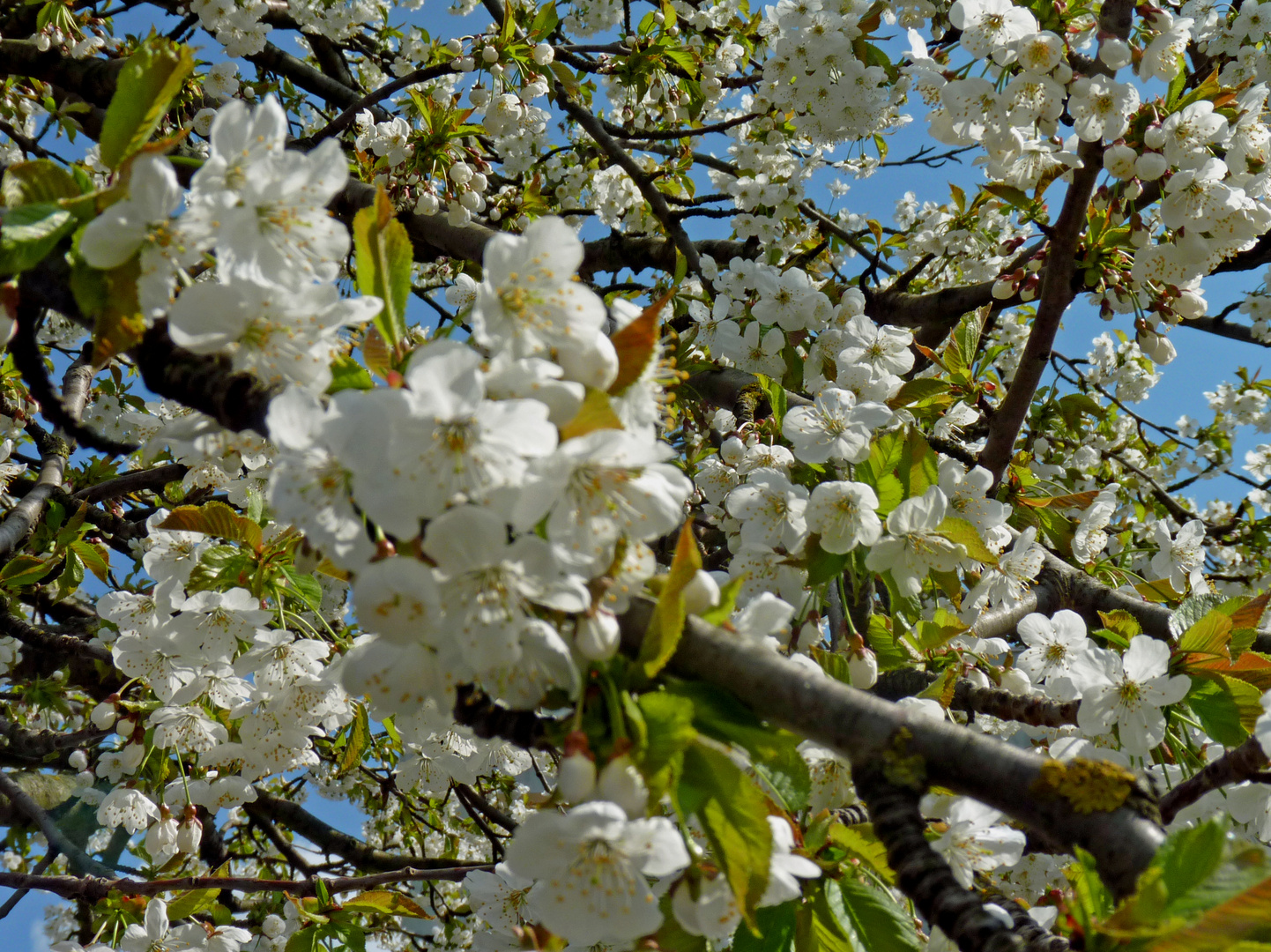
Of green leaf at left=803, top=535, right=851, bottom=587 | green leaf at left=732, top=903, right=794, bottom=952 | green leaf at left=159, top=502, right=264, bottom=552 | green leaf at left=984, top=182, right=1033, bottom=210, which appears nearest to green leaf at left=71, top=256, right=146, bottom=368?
green leaf at left=159, top=502, right=264, bottom=552

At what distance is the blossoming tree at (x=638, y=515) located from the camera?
88 cm

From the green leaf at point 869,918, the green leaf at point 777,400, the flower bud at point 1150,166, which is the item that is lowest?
the green leaf at point 869,918

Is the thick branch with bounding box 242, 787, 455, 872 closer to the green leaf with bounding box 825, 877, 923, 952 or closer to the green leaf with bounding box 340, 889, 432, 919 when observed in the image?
the green leaf with bounding box 340, 889, 432, 919

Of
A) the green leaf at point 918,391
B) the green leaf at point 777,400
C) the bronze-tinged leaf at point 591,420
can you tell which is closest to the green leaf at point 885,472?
the green leaf at point 777,400

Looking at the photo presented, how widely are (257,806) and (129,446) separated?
3.24 m

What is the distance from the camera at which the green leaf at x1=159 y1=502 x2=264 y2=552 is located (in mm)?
1609

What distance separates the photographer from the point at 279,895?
370 centimetres

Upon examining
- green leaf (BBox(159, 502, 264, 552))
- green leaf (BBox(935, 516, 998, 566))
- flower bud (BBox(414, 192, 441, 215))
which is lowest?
green leaf (BBox(159, 502, 264, 552))

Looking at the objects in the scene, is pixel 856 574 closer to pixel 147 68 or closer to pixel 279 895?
pixel 147 68

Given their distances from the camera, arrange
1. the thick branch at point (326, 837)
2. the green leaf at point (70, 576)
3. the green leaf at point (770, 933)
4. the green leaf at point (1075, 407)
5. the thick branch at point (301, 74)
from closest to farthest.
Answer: the green leaf at point (770, 933), the green leaf at point (70, 576), the thick branch at point (326, 837), the green leaf at point (1075, 407), the thick branch at point (301, 74)

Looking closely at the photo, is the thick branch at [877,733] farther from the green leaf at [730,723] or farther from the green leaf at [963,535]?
the green leaf at [963,535]

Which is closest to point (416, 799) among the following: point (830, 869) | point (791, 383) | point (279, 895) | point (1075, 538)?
point (279, 895)

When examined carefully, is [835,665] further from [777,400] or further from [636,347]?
[636,347]

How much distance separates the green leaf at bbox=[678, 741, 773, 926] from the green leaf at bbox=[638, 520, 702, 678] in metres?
0.12
